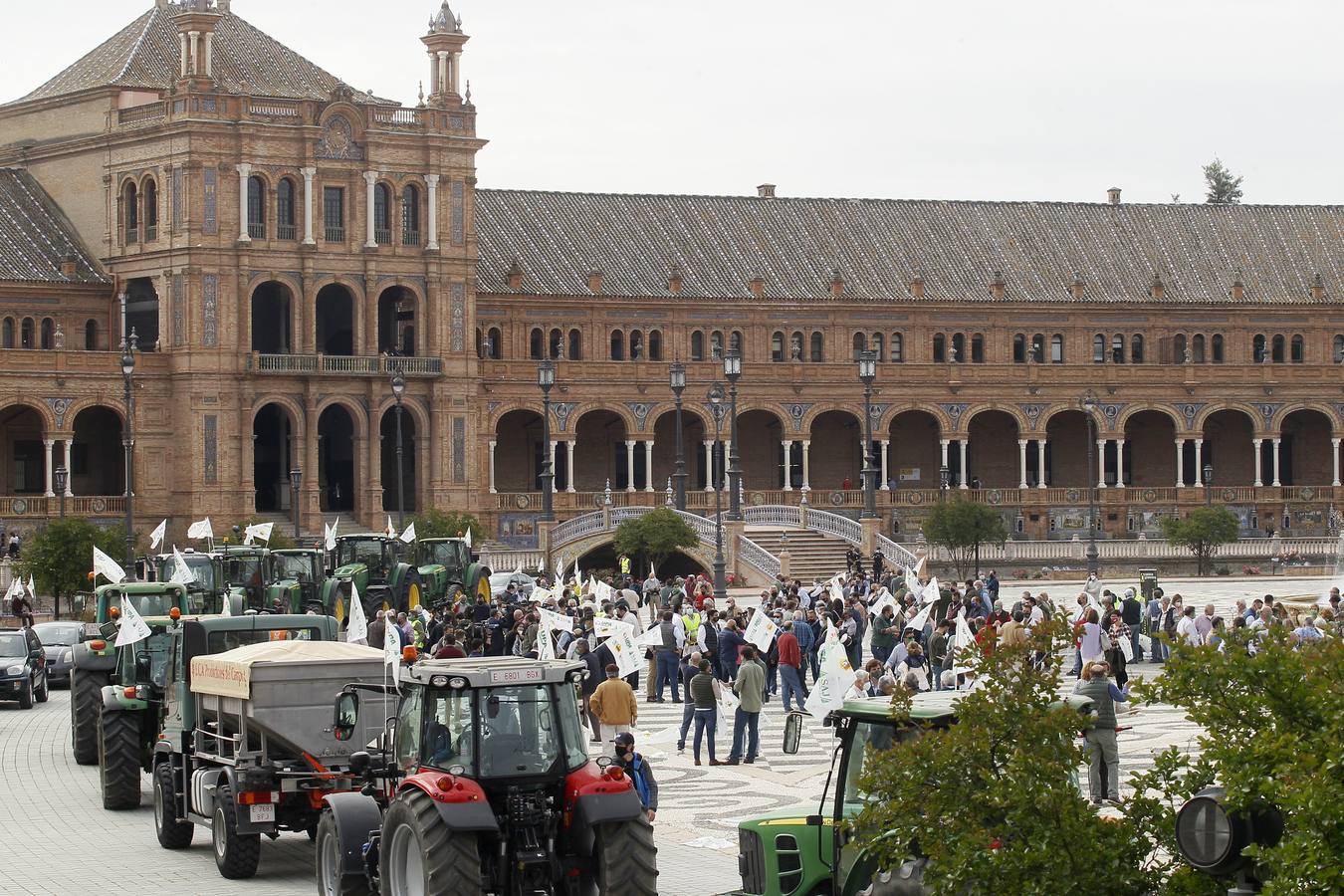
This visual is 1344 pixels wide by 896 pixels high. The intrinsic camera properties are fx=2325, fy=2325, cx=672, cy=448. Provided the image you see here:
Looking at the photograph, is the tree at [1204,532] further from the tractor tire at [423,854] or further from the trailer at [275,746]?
the tractor tire at [423,854]

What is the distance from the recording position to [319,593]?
42531 millimetres

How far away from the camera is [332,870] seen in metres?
17.1

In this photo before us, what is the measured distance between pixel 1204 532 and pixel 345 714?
5224 centimetres

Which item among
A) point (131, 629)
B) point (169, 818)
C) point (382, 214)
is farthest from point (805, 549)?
point (169, 818)

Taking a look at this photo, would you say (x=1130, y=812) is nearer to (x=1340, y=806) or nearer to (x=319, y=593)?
(x=1340, y=806)

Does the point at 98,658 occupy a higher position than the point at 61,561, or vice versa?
the point at 61,561

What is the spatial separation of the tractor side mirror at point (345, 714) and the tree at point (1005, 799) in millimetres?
6956

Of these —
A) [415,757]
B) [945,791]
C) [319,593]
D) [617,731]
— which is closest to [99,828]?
[617,731]

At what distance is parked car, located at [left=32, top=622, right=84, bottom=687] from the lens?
40812 millimetres

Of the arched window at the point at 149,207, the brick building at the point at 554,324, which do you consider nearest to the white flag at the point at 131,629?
the brick building at the point at 554,324

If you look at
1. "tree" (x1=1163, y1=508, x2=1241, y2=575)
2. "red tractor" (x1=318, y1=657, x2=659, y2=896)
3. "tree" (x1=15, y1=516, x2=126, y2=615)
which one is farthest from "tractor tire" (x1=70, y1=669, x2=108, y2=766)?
"tree" (x1=1163, y1=508, x2=1241, y2=575)

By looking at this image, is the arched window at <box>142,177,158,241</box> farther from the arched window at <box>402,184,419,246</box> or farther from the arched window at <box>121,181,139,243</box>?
the arched window at <box>402,184,419,246</box>

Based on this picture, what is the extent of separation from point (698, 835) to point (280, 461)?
171ft

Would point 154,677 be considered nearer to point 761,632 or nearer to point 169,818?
point 169,818
